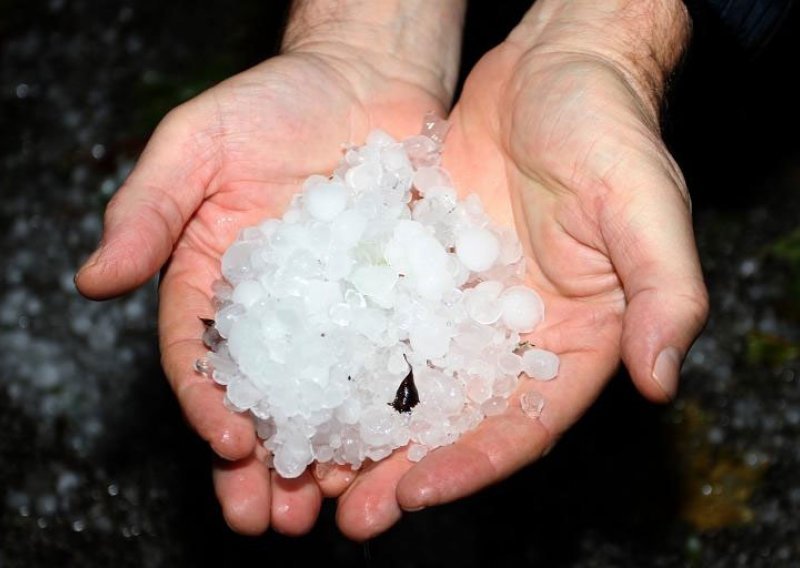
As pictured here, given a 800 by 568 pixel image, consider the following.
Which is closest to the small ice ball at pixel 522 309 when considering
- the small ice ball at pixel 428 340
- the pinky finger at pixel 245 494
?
the small ice ball at pixel 428 340

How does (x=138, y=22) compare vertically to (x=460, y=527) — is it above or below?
above

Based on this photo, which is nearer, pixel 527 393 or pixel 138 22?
pixel 527 393

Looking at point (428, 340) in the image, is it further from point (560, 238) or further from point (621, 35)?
point (621, 35)

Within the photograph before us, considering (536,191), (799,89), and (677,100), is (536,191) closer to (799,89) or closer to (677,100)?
(677,100)

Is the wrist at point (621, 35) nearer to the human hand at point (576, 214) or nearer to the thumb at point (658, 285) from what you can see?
the human hand at point (576, 214)

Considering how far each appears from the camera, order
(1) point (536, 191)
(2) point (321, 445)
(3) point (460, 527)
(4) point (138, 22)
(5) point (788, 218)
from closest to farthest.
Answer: (2) point (321, 445), (1) point (536, 191), (3) point (460, 527), (5) point (788, 218), (4) point (138, 22)

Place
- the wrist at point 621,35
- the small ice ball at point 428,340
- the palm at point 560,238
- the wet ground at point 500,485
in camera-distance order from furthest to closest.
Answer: the wet ground at point 500,485 < the wrist at point 621,35 < the small ice ball at point 428,340 < the palm at point 560,238

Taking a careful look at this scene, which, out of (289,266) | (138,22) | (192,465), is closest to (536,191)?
(289,266)
